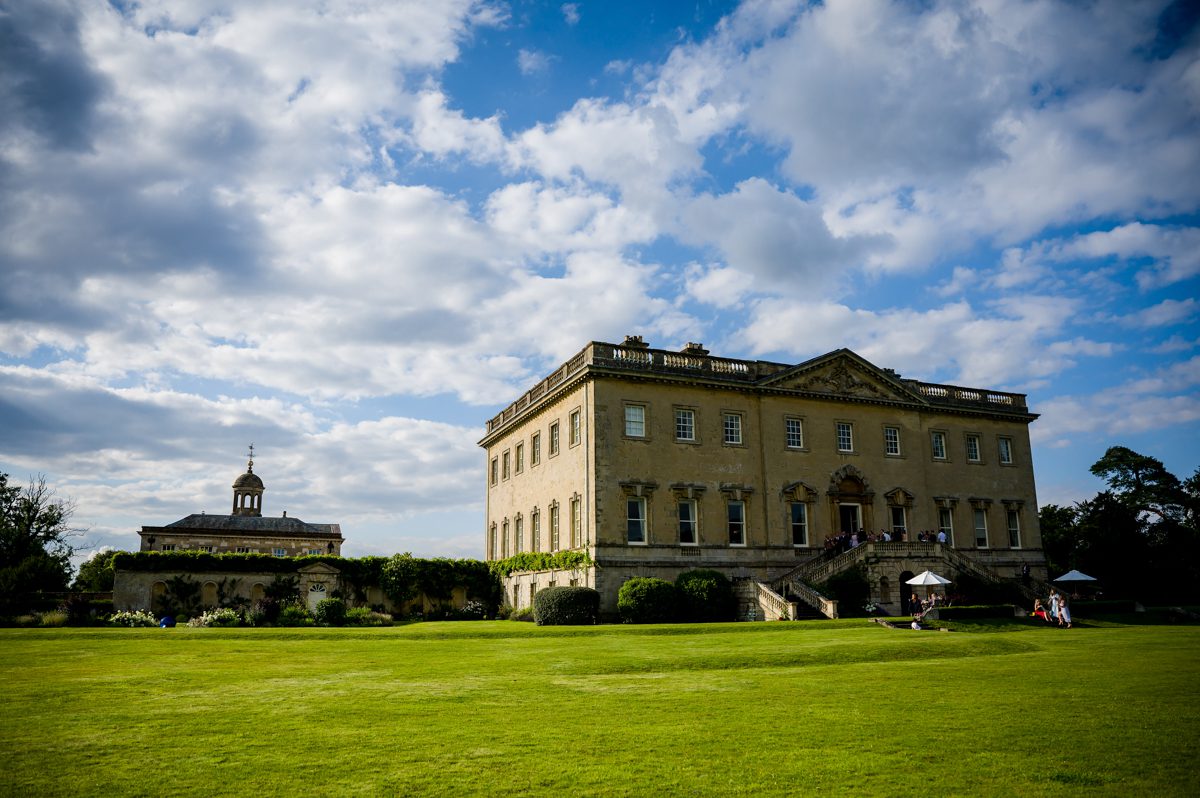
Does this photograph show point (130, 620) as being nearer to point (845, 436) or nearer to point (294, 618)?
point (294, 618)

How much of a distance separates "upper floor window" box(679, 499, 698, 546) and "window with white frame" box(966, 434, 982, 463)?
61.7 feet

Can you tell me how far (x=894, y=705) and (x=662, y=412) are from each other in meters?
27.2

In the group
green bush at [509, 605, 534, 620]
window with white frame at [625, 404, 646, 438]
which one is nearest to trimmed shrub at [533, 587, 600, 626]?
green bush at [509, 605, 534, 620]

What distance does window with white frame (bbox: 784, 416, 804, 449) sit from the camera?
4233 centimetres

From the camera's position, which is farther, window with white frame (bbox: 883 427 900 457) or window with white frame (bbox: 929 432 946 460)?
window with white frame (bbox: 929 432 946 460)

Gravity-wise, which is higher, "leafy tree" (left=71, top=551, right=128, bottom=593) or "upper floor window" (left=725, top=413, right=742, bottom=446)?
"upper floor window" (left=725, top=413, right=742, bottom=446)

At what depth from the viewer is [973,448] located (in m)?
48.4

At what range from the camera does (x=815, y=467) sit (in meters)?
42.5

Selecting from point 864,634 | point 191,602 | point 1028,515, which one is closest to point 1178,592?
point 1028,515

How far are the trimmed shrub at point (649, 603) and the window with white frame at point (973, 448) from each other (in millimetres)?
23020

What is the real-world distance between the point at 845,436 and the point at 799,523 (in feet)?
18.7

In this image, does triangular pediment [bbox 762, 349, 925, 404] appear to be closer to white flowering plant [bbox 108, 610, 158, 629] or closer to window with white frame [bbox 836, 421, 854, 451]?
window with white frame [bbox 836, 421, 854, 451]

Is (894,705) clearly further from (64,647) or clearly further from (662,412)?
(662,412)

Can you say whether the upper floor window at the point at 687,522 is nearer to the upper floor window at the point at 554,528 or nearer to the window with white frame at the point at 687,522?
the window with white frame at the point at 687,522
